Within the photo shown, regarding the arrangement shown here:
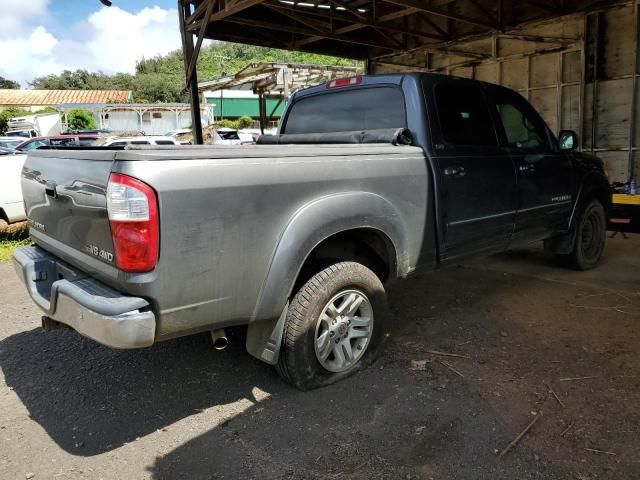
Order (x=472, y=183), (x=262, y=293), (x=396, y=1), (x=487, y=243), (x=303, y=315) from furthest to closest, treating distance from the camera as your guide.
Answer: (x=396, y=1)
(x=487, y=243)
(x=472, y=183)
(x=303, y=315)
(x=262, y=293)

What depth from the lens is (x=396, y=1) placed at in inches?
305

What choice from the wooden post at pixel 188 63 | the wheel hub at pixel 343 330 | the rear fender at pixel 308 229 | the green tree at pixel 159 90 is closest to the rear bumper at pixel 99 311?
the rear fender at pixel 308 229

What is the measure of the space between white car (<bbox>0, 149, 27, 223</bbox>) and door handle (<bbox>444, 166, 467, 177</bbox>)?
6667 mm

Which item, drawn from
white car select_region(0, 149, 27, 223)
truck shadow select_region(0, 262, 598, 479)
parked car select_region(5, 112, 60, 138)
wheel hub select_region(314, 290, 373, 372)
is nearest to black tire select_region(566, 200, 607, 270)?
truck shadow select_region(0, 262, 598, 479)

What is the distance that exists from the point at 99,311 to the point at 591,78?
961cm

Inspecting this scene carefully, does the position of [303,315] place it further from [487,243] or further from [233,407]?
[487,243]

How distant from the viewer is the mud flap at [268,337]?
9.57 ft

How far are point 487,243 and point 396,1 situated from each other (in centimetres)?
507

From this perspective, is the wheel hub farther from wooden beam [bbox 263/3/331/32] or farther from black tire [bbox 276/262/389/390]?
wooden beam [bbox 263/3/331/32]

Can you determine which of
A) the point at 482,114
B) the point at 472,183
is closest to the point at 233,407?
the point at 472,183

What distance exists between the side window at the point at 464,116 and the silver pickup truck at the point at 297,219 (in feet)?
0.05

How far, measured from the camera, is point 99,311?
239cm

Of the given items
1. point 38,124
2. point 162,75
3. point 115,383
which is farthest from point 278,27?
point 162,75

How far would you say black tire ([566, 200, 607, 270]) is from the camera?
216 inches
